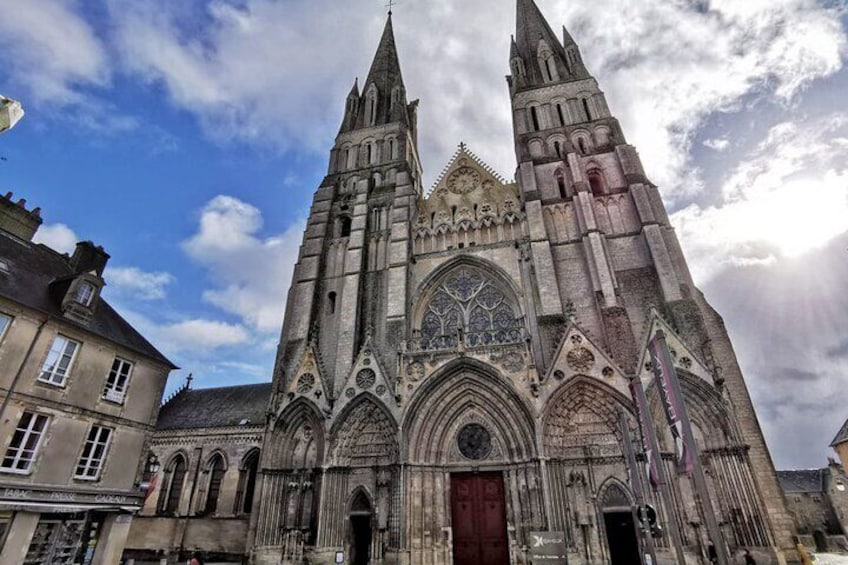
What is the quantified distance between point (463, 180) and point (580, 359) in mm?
Result: 12326

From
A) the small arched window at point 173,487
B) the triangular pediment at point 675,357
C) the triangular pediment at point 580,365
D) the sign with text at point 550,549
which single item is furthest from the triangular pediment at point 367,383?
the small arched window at point 173,487

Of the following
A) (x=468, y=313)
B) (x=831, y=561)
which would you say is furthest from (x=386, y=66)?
(x=831, y=561)

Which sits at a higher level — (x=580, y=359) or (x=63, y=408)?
(x=580, y=359)

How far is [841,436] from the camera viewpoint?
105ft

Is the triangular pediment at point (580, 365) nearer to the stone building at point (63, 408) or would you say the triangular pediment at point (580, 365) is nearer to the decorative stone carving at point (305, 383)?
the decorative stone carving at point (305, 383)

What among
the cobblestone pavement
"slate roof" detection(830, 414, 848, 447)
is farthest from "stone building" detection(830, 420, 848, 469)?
the cobblestone pavement

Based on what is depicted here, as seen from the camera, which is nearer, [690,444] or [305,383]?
[690,444]

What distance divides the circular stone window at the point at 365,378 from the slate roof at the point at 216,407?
7720mm

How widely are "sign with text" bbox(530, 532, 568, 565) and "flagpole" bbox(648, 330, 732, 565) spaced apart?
3.48 m

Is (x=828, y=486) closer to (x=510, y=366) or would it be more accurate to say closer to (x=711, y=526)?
(x=510, y=366)

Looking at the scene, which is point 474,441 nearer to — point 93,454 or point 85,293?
point 93,454

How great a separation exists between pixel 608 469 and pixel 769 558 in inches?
174

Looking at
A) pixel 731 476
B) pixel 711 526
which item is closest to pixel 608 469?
pixel 731 476

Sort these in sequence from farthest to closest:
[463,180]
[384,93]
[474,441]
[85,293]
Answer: [384,93] → [463,180] → [474,441] → [85,293]
